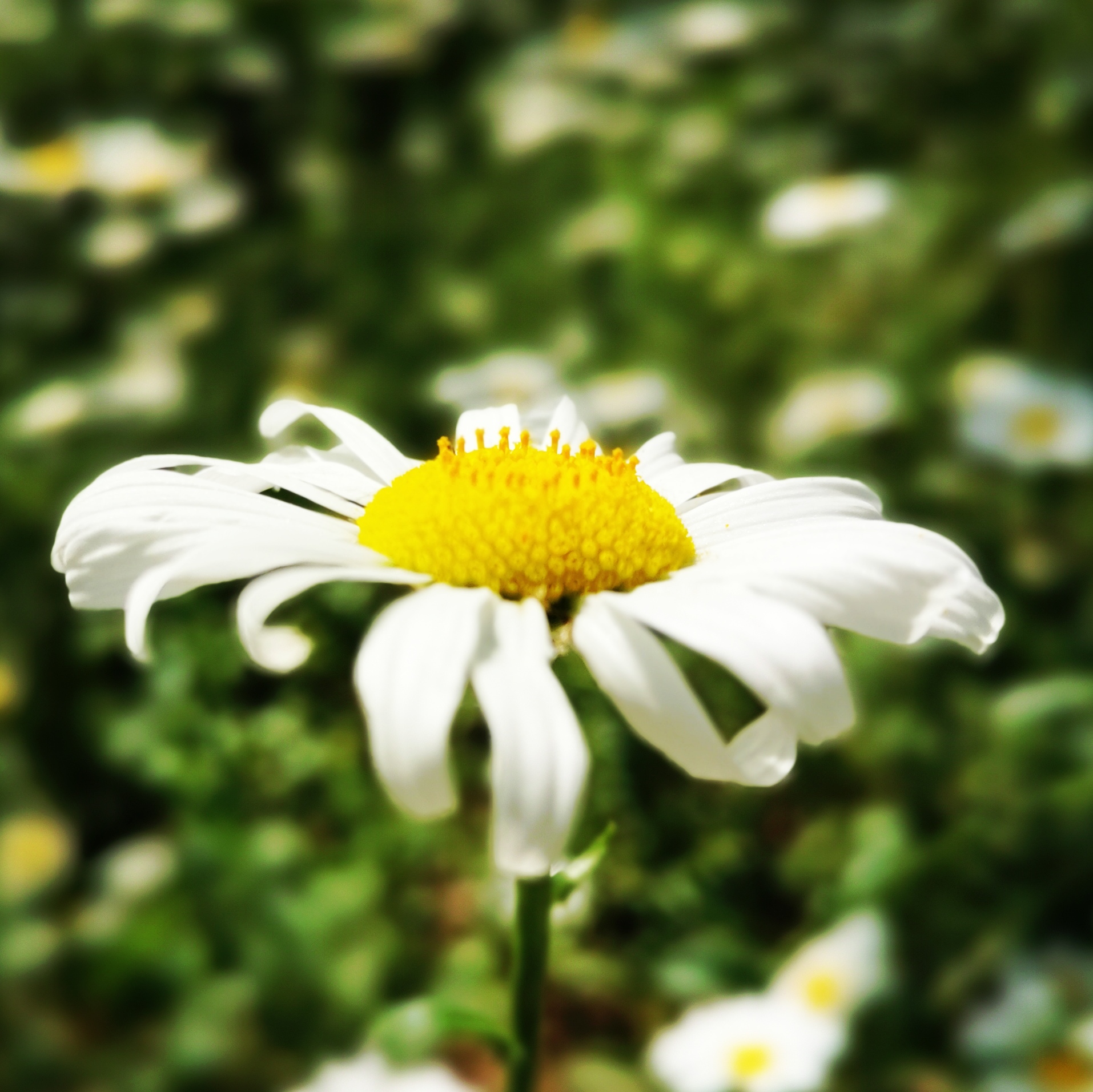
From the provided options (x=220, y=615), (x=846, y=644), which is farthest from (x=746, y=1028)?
(x=220, y=615)

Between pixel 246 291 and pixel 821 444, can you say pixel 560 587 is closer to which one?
pixel 821 444

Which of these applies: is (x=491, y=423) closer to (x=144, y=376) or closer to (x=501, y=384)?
(x=501, y=384)

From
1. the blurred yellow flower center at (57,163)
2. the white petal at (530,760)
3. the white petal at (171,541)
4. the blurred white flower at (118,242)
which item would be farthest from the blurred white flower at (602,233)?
the white petal at (530,760)

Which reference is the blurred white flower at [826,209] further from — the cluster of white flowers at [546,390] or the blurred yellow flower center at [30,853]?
the blurred yellow flower center at [30,853]

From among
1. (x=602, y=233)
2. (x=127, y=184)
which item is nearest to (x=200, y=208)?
(x=127, y=184)

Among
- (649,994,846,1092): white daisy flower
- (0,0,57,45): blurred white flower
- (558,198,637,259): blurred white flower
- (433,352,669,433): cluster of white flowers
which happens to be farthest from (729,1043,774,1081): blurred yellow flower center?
(0,0,57,45): blurred white flower
